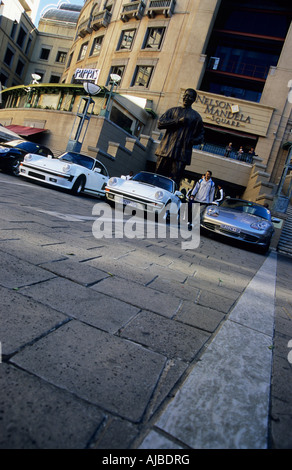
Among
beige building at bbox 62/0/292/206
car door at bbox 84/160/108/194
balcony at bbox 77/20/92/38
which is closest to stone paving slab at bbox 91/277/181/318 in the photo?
car door at bbox 84/160/108/194

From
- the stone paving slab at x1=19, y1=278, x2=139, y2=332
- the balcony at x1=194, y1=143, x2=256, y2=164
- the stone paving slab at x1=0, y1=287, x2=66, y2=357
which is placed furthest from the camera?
the balcony at x1=194, y1=143, x2=256, y2=164

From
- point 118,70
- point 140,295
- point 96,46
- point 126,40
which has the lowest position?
point 140,295

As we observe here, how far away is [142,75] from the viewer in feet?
81.0

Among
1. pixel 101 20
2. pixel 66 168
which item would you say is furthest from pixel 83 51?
pixel 66 168

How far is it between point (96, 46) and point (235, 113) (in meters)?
17.5

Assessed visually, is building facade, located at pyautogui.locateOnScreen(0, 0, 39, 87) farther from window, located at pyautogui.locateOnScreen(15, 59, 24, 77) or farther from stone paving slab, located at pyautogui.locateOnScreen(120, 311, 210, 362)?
stone paving slab, located at pyautogui.locateOnScreen(120, 311, 210, 362)

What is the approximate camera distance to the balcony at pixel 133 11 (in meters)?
24.6

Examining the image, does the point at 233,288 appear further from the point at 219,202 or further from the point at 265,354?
the point at 219,202

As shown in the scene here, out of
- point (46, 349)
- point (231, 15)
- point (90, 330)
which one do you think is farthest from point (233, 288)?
point (231, 15)

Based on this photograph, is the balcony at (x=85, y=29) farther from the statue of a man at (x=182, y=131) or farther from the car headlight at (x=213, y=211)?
the car headlight at (x=213, y=211)

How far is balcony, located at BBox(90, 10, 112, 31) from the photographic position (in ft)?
89.4

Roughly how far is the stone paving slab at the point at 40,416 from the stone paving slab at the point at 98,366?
4 centimetres

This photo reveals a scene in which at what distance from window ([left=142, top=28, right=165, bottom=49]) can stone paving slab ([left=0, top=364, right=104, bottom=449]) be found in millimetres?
28521

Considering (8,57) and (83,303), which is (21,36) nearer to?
(8,57)
